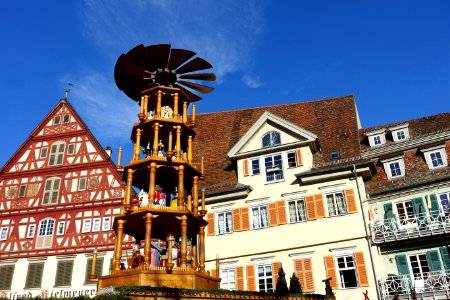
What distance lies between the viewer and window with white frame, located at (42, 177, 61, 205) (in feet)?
106

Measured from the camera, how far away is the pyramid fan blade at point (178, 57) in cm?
1975

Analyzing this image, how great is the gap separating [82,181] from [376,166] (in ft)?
64.3

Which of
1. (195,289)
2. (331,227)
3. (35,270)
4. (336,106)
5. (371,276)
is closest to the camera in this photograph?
(195,289)

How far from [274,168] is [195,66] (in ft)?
30.7

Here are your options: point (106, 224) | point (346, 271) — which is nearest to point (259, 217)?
point (346, 271)

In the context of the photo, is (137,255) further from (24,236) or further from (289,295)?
(24,236)

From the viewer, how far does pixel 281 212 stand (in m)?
26.2

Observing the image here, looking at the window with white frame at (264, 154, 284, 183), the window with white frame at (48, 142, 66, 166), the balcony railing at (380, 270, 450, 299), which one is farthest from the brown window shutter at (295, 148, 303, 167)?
the window with white frame at (48, 142, 66, 166)

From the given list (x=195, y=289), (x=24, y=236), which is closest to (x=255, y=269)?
(x=195, y=289)

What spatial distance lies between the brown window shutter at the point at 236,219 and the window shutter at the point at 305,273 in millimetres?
3837

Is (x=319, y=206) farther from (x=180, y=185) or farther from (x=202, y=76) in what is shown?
(x=180, y=185)

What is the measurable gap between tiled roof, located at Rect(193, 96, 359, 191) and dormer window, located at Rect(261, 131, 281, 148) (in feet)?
8.00

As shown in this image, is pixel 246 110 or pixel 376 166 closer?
pixel 376 166

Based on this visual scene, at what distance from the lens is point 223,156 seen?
3117 cm
